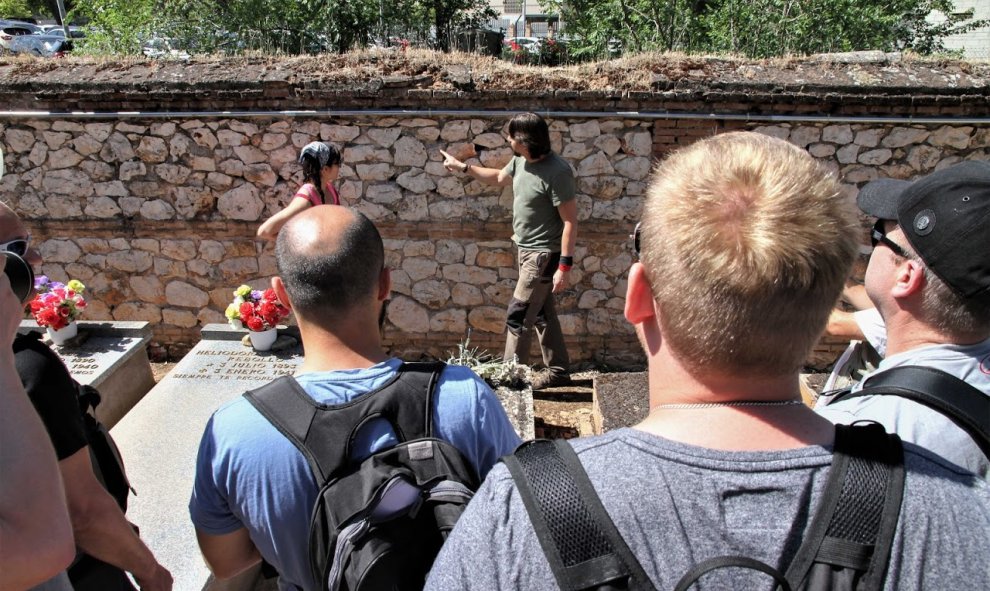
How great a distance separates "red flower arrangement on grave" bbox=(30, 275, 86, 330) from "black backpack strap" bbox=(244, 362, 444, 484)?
176 inches

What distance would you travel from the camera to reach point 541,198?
4969mm

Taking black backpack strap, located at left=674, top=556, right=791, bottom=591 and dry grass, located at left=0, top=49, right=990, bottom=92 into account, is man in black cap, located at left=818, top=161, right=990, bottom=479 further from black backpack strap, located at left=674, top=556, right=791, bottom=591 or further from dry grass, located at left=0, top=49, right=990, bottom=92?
dry grass, located at left=0, top=49, right=990, bottom=92

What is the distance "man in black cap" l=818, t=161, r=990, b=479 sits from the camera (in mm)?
1519

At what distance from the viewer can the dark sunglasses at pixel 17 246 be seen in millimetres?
1814

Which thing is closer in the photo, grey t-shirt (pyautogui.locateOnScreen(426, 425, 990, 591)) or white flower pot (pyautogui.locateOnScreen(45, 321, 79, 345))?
grey t-shirt (pyautogui.locateOnScreen(426, 425, 990, 591))

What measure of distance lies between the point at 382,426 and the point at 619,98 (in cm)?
480

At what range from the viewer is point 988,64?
19.3ft

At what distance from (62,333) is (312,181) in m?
2.53

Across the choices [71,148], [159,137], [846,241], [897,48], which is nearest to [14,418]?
[846,241]

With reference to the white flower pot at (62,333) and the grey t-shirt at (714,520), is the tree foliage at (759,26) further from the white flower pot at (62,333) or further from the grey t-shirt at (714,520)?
the grey t-shirt at (714,520)

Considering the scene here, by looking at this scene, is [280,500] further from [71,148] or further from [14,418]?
[71,148]

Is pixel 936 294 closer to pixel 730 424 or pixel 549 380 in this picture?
pixel 730 424

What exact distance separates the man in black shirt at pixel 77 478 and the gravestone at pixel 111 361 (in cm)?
322

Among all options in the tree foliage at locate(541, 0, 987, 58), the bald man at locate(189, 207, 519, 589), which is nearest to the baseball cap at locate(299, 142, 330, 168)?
the bald man at locate(189, 207, 519, 589)
